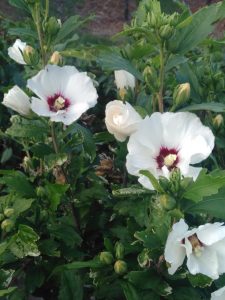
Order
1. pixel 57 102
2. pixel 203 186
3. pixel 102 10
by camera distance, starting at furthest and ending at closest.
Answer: pixel 102 10
pixel 57 102
pixel 203 186

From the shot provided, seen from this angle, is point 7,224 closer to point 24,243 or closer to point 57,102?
point 24,243

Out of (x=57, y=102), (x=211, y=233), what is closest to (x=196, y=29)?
(x=57, y=102)

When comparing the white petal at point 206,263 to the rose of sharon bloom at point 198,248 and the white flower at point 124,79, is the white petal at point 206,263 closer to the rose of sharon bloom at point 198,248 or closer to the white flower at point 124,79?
the rose of sharon bloom at point 198,248

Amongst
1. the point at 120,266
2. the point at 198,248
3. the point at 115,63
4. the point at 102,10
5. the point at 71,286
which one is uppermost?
the point at 115,63

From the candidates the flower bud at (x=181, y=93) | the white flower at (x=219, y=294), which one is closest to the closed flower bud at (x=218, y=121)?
the flower bud at (x=181, y=93)

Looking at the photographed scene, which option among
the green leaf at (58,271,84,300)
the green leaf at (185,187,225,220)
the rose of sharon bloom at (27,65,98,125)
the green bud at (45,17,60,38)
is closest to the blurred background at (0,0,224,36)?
the green bud at (45,17,60,38)
